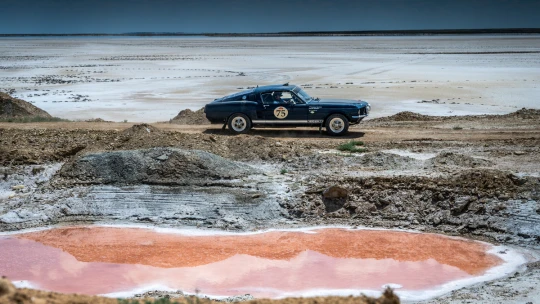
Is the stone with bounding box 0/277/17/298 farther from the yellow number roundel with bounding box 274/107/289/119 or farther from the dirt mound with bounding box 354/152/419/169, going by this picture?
the yellow number roundel with bounding box 274/107/289/119

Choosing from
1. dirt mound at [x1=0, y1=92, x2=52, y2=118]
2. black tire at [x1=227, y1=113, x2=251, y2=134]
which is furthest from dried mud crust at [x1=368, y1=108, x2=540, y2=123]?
dirt mound at [x1=0, y1=92, x2=52, y2=118]

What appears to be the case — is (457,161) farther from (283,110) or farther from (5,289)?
(5,289)

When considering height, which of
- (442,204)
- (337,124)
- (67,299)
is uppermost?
(337,124)

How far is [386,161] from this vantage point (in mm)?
17281

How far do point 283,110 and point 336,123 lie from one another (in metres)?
1.70

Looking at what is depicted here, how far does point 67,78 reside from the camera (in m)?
52.1

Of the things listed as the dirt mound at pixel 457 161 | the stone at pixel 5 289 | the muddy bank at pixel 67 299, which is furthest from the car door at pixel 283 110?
the stone at pixel 5 289

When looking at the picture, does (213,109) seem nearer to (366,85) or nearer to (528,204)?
(528,204)

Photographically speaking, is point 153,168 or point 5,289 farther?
point 153,168

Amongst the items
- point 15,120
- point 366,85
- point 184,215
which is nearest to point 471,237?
point 184,215

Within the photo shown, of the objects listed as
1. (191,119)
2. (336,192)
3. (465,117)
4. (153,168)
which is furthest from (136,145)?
(465,117)

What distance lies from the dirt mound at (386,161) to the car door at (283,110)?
3975 millimetres

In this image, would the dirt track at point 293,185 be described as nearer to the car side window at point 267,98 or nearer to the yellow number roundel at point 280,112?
the yellow number roundel at point 280,112

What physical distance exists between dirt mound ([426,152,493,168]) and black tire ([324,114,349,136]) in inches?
175
